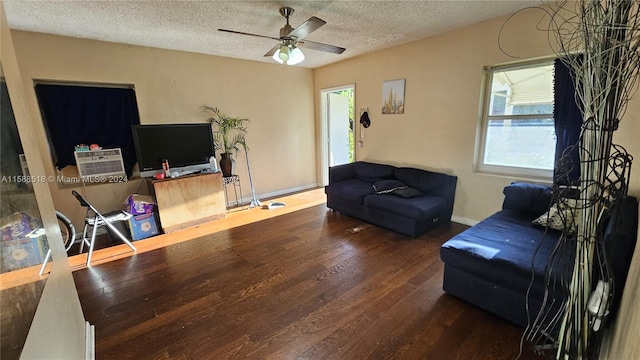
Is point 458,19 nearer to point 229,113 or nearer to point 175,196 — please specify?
point 229,113

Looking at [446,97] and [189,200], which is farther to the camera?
[189,200]

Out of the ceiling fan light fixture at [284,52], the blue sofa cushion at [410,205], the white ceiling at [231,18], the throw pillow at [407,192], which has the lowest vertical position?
the blue sofa cushion at [410,205]

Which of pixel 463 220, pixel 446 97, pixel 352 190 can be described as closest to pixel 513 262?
pixel 463 220

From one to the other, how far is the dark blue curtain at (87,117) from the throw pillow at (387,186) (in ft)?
11.1

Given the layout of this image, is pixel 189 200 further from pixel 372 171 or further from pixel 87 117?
pixel 372 171

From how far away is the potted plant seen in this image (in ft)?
13.7

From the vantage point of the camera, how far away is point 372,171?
423cm

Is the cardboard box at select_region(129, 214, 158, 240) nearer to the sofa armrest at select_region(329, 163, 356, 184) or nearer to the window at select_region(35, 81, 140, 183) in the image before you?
the window at select_region(35, 81, 140, 183)

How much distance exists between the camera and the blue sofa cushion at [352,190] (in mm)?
3606

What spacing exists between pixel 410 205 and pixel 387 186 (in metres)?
0.61

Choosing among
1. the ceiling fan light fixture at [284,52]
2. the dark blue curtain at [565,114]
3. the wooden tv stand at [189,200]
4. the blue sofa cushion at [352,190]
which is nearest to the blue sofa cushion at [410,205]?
the blue sofa cushion at [352,190]

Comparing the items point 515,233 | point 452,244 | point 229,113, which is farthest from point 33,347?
point 229,113

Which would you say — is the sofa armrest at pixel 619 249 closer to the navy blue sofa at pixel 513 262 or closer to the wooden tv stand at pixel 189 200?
the navy blue sofa at pixel 513 262

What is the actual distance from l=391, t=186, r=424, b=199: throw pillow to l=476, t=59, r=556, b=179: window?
2.59ft
